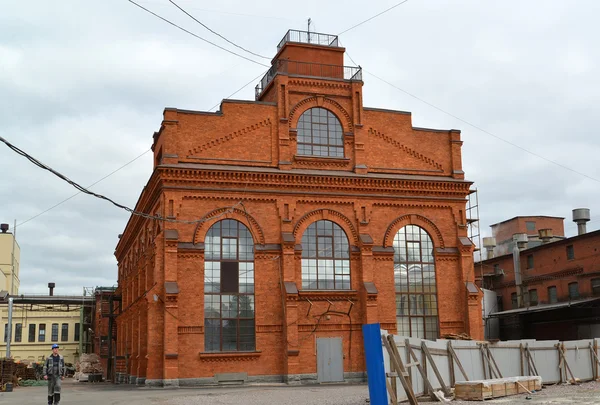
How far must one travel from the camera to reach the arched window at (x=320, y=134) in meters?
33.2

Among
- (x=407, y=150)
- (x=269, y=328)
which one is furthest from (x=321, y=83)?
(x=269, y=328)

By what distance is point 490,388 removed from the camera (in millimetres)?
18406

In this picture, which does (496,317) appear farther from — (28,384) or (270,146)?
(28,384)

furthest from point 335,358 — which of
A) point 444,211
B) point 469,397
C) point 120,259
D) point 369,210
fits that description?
point 120,259

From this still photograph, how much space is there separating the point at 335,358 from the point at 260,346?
3.53m

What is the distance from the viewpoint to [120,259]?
51.1 metres

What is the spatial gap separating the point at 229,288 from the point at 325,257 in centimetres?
477

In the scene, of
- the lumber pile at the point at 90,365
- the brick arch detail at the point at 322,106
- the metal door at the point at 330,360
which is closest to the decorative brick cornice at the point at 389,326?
the metal door at the point at 330,360

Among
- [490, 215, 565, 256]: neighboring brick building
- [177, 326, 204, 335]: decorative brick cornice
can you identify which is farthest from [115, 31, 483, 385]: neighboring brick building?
[490, 215, 565, 256]: neighboring brick building

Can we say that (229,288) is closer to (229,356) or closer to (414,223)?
(229,356)

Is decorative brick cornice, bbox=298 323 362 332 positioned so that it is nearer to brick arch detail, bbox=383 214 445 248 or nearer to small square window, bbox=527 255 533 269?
brick arch detail, bbox=383 214 445 248

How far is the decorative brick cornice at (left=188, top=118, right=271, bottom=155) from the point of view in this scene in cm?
3126

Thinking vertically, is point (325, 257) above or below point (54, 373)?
above

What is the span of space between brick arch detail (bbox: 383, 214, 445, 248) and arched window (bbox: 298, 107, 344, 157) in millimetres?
4292
